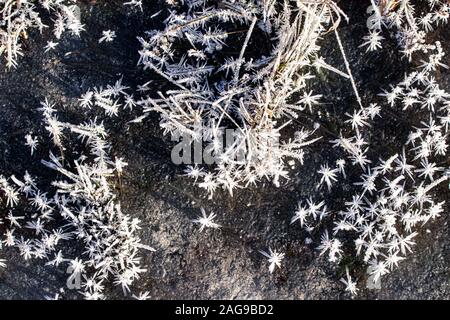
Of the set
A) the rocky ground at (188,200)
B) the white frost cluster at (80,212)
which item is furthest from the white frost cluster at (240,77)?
the white frost cluster at (80,212)

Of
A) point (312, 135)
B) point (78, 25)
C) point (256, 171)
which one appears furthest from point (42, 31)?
point (312, 135)

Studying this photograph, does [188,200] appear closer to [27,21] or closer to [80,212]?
[80,212]

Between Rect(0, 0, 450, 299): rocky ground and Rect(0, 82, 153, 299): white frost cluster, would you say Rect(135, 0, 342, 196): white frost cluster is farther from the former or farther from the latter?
Rect(0, 82, 153, 299): white frost cluster

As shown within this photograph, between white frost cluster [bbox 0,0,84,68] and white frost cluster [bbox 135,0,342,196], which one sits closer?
white frost cluster [bbox 135,0,342,196]

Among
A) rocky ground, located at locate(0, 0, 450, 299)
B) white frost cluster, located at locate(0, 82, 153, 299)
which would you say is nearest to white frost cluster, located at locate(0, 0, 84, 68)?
rocky ground, located at locate(0, 0, 450, 299)

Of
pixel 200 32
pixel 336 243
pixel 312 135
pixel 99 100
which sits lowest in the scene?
pixel 336 243

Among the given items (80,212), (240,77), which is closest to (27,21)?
(80,212)

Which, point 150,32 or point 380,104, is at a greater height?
point 150,32

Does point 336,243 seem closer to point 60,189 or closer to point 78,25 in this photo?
point 60,189
